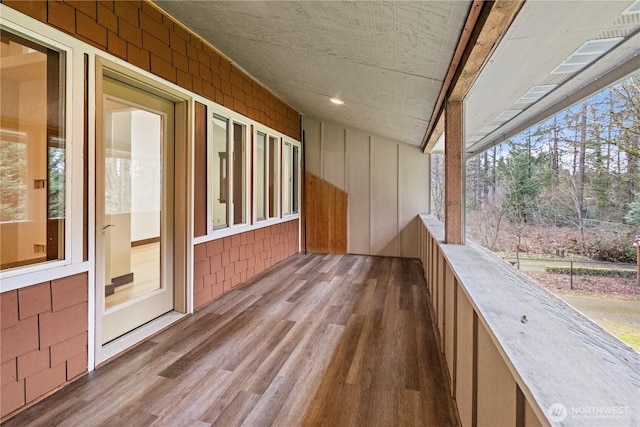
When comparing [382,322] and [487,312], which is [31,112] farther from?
[382,322]

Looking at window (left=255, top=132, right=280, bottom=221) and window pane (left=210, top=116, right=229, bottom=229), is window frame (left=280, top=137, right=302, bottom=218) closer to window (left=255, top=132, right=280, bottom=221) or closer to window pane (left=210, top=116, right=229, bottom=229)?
window (left=255, top=132, right=280, bottom=221)

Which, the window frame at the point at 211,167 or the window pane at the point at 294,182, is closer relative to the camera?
the window frame at the point at 211,167

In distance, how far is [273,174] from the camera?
5266 mm

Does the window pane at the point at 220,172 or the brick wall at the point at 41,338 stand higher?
the window pane at the point at 220,172

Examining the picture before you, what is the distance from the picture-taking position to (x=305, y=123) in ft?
21.4

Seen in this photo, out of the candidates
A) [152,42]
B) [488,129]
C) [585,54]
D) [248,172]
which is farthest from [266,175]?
[585,54]

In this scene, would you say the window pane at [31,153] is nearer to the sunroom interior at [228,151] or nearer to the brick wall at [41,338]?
the sunroom interior at [228,151]

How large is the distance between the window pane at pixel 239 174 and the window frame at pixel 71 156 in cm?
204

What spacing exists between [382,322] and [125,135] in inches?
140

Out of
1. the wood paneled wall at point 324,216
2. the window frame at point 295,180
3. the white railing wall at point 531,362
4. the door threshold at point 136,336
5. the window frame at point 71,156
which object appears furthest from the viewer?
the wood paneled wall at point 324,216

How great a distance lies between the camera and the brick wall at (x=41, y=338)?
5.53 feet

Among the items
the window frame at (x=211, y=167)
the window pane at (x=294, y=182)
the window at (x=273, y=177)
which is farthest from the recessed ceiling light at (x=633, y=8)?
the window pane at (x=294, y=182)

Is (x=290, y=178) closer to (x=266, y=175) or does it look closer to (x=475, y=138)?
(x=266, y=175)

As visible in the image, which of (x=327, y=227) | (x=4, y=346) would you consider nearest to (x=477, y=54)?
(x=4, y=346)
